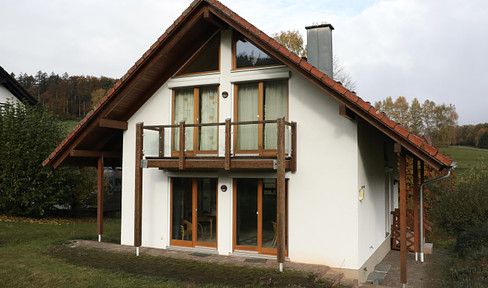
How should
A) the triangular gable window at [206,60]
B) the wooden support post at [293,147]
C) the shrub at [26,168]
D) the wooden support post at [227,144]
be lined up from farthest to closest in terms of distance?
the shrub at [26,168] < the triangular gable window at [206,60] < the wooden support post at [293,147] < the wooden support post at [227,144]

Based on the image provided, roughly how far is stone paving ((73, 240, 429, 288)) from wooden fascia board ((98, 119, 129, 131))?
3.58 metres

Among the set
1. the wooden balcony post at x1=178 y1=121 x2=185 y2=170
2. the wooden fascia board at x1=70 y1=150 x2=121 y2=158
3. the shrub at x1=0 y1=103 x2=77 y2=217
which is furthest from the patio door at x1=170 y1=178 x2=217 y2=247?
the shrub at x1=0 y1=103 x2=77 y2=217

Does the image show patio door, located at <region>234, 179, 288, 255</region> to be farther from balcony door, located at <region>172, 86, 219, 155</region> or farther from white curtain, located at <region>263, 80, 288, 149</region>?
balcony door, located at <region>172, 86, 219, 155</region>

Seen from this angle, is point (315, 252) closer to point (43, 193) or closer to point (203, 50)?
point (203, 50)

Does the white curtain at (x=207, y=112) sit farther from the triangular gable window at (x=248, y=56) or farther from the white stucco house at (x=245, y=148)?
the triangular gable window at (x=248, y=56)

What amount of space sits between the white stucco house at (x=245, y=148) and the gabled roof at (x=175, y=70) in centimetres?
3

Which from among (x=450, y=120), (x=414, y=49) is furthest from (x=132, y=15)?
(x=450, y=120)

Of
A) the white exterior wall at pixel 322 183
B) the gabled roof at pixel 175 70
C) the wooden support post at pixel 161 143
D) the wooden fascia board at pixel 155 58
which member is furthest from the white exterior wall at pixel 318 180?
the wooden fascia board at pixel 155 58

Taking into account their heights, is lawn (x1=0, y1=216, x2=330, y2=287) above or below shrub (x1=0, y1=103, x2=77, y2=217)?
below

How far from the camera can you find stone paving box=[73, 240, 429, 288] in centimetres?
932

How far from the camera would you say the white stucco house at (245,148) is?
9633mm

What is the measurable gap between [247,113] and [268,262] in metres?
3.95

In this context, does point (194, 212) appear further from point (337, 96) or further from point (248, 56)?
point (337, 96)

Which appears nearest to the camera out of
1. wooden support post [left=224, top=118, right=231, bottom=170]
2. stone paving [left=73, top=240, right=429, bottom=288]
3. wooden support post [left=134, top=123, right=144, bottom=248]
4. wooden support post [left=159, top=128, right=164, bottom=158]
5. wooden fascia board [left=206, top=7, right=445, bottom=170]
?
wooden fascia board [left=206, top=7, right=445, bottom=170]
